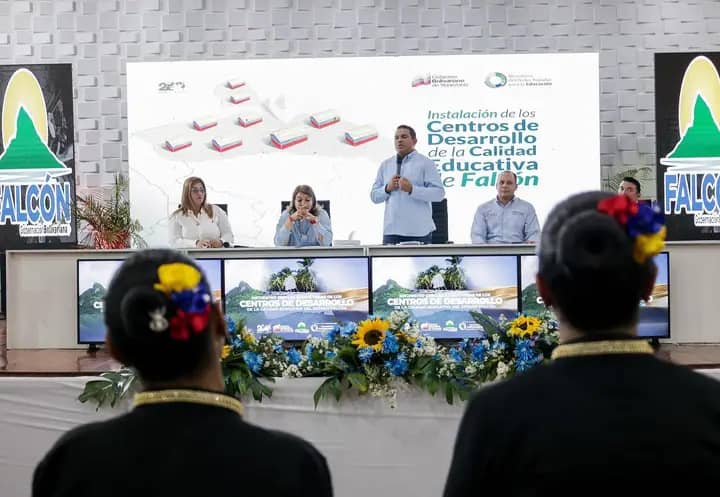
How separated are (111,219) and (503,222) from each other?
3.21 m

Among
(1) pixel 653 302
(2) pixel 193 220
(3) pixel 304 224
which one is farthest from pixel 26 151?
(1) pixel 653 302

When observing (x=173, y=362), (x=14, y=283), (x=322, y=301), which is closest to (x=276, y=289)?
(x=322, y=301)

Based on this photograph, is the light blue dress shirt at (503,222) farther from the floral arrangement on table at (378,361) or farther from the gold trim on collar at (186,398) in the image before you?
the gold trim on collar at (186,398)

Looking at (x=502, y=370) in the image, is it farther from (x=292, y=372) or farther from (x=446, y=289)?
(x=446, y=289)

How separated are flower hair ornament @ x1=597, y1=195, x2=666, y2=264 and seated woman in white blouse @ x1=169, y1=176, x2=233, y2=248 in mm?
6224

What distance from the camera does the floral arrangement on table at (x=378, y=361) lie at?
2.97 metres

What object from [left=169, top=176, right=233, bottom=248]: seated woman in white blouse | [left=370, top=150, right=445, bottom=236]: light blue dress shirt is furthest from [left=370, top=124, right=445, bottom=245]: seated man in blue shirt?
[left=169, top=176, right=233, bottom=248]: seated woman in white blouse

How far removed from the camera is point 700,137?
7.95m

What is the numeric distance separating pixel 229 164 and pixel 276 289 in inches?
129

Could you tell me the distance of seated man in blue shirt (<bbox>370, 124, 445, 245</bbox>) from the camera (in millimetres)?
7781

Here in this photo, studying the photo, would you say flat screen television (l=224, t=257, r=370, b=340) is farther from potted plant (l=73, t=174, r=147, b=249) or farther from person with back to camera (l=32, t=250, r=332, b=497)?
person with back to camera (l=32, t=250, r=332, b=497)

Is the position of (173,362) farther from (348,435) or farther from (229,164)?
(229,164)

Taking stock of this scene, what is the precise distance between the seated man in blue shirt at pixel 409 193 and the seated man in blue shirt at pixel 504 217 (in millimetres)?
408

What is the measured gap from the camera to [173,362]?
127 cm
